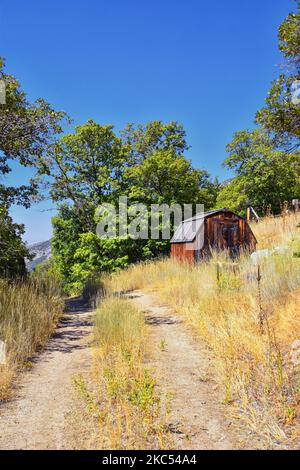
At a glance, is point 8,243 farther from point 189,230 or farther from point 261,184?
point 261,184

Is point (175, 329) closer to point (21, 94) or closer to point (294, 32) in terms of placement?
point (294, 32)

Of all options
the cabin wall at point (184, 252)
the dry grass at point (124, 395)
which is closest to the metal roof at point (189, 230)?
the cabin wall at point (184, 252)

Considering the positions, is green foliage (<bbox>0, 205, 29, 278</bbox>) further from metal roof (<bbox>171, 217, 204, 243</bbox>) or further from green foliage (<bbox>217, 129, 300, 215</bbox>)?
green foliage (<bbox>217, 129, 300, 215</bbox>)

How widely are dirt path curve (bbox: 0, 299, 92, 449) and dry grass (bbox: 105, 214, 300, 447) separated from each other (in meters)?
1.95

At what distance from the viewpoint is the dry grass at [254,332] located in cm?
360

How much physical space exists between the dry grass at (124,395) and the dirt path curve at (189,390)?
0.67 feet

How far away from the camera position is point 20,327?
249 inches

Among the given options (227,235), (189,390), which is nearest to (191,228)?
(227,235)

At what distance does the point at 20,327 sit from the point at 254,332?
4.28 metres

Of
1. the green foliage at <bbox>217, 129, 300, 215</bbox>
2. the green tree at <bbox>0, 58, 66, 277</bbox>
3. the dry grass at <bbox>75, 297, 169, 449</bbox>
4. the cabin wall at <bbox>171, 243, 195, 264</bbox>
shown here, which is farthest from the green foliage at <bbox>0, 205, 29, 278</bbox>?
the green foliage at <bbox>217, 129, 300, 215</bbox>
